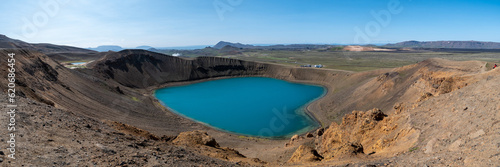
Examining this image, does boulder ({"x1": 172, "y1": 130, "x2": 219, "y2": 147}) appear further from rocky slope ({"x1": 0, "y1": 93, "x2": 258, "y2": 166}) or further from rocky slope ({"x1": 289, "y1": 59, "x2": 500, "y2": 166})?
rocky slope ({"x1": 289, "y1": 59, "x2": 500, "y2": 166})

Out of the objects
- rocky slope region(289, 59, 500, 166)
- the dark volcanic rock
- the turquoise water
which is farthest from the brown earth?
the dark volcanic rock

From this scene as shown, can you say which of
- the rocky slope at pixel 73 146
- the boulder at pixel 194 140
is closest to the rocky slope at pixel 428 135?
the boulder at pixel 194 140

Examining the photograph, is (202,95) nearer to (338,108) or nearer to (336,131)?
(338,108)

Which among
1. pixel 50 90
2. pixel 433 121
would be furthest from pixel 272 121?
pixel 50 90

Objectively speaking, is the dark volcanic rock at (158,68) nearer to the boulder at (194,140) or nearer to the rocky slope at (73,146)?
the boulder at (194,140)

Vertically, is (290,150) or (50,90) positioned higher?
(50,90)

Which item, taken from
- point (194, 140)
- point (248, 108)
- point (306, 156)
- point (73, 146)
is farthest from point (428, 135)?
point (248, 108)

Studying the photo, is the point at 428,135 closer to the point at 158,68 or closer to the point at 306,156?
the point at 306,156
